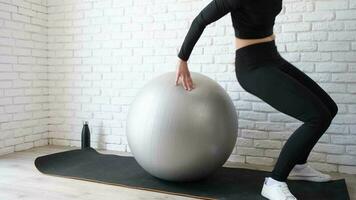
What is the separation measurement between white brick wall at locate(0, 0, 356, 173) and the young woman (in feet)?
2.49

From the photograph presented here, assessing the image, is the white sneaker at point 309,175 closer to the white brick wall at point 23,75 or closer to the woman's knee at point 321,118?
the woman's knee at point 321,118

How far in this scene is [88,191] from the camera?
2.23 meters

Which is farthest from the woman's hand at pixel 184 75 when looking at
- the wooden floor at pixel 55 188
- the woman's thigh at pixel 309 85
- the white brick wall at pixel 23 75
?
the white brick wall at pixel 23 75

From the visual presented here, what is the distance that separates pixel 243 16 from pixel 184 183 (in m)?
1.09

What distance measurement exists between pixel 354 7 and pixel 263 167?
4.41 ft

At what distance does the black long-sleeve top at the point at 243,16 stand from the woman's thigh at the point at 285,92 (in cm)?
22

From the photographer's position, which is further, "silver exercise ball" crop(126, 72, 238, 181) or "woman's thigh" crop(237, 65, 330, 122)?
"silver exercise ball" crop(126, 72, 238, 181)

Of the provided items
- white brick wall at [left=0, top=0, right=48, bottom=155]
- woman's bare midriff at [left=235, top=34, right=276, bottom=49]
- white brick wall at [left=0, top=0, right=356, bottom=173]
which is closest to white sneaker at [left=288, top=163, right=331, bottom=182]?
white brick wall at [left=0, top=0, right=356, bottom=173]

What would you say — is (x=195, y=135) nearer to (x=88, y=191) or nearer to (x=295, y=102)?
(x=295, y=102)

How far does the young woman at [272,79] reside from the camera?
1.95 m

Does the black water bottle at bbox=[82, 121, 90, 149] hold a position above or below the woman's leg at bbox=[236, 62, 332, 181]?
below

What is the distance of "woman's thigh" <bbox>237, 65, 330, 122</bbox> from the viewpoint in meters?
1.93

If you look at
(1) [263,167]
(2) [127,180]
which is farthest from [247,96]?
(2) [127,180]

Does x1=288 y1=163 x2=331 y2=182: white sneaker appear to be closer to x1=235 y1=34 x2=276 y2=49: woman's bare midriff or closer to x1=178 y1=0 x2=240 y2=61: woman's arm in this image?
x1=235 y1=34 x2=276 y2=49: woman's bare midriff
